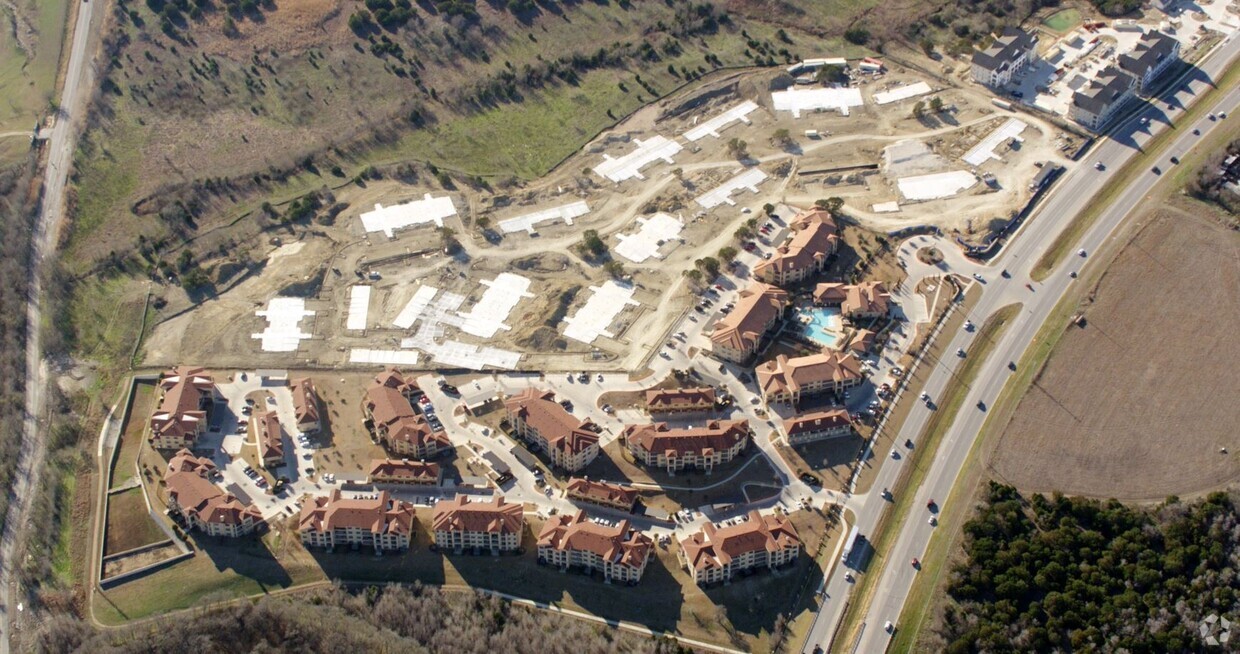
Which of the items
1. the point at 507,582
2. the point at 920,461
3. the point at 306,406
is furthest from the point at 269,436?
the point at 920,461

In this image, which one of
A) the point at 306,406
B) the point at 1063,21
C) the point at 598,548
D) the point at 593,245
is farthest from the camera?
the point at 1063,21

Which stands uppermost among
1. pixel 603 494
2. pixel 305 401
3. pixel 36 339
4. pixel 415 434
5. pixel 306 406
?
pixel 36 339

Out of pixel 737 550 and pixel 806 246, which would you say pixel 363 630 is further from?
pixel 806 246

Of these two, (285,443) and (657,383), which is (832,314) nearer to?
(657,383)

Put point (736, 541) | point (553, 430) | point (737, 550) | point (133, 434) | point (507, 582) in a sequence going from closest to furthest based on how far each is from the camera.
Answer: point (737, 550)
point (736, 541)
point (507, 582)
point (553, 430)
point (133, 434)

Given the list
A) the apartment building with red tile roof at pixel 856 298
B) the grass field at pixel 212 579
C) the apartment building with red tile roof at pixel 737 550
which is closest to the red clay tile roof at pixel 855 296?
the apartment building with red tile roof at pixel 856 298

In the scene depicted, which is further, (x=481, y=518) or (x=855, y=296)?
(x=855, y=296)

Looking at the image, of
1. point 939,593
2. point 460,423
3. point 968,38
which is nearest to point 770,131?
point 968,38

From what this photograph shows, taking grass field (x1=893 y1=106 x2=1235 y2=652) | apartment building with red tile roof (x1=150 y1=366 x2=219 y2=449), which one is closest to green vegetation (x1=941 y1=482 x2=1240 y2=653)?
grass field (x1=893 y1=106 x2=1235 y2=652)
